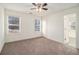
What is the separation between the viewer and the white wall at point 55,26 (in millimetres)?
1752

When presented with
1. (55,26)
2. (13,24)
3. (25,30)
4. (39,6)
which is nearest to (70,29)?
(55,26)

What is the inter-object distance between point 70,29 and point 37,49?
70cm

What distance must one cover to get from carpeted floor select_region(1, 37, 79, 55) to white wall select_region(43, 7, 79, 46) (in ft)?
0.44

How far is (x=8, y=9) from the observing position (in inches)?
64.0

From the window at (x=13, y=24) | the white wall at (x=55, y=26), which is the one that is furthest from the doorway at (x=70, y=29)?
the window at (x=13, y=24)

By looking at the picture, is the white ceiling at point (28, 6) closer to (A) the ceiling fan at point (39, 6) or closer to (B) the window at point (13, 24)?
(A) the ceiling fan at point (39, 6)

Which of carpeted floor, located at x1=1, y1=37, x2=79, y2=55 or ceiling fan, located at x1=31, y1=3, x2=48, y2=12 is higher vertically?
ceiling fan, located at x1=31, y1=3, x2=48, y2=12

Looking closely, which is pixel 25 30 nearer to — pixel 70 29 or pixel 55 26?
pixel 55 26

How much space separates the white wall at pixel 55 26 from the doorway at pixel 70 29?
0.22ft

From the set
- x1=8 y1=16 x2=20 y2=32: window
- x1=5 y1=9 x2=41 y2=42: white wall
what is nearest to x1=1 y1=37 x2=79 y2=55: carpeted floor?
x1=5 y1=9 x2=41 y2=42: white wall

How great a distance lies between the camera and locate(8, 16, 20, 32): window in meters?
1.67

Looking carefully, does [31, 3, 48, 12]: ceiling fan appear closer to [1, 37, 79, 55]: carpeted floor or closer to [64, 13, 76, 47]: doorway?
[64, 13, 76, 47]: doorway
